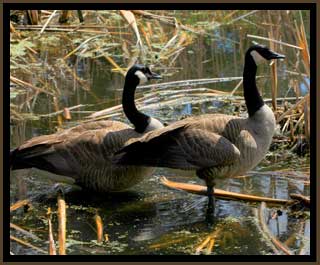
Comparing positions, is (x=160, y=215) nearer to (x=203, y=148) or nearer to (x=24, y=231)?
(x=203, y=148)

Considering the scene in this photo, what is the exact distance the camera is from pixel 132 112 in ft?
25.9

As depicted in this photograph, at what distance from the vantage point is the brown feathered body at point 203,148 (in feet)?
23.7

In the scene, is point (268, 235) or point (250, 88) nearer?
point (268, 235)

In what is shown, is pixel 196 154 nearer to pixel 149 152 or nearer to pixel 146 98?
pixel 149 152

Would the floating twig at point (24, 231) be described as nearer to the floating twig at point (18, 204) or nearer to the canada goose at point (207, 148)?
the floating twig at point (18, 204)

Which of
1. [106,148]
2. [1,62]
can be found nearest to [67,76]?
[106,148]

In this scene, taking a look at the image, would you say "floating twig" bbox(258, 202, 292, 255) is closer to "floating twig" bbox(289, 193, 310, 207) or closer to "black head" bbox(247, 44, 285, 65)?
"floating twig" bbox(289, 193, 310, 207)

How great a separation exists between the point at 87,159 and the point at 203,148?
1239 mm

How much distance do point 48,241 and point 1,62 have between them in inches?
63.6

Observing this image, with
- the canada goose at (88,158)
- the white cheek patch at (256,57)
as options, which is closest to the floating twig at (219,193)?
the canada goose at (88,158)

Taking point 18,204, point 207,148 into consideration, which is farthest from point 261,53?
point 18,204

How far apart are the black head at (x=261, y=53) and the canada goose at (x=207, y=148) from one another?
685 millimetres

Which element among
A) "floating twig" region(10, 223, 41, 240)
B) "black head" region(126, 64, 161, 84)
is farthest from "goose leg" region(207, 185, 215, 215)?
"floating twig" region(10, 223, 41, 240)

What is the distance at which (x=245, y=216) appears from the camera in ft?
23.6
